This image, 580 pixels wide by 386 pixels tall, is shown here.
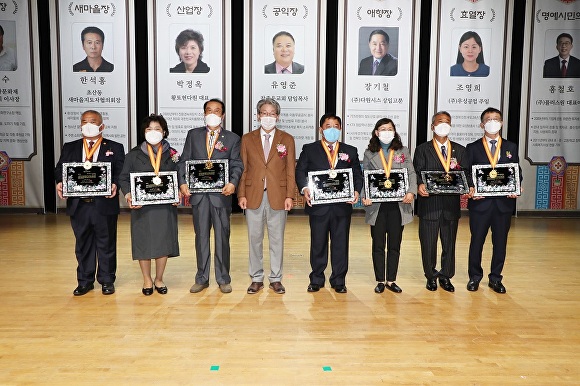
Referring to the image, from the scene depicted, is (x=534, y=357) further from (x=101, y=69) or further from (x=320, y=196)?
(x=101, y=69)

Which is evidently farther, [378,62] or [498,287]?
[378,62]

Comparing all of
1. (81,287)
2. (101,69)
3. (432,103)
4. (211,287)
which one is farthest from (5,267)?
(432,103)

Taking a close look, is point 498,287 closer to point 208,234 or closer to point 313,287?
point 313,287

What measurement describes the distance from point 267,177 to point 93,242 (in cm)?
145

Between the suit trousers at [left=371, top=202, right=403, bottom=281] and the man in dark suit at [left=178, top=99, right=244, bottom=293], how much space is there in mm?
1140

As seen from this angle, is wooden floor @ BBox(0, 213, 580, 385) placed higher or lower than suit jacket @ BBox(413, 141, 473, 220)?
lower

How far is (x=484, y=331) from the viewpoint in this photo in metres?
3.60

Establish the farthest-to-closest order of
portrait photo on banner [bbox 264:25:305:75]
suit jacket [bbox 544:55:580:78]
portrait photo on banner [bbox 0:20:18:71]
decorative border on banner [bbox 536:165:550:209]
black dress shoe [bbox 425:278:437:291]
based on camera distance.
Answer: decorative border on banner [bbox 536:165:550:209] → suit jacket [bbox 544:55:580:78] → portrait photo on banner [bbox 264:25:305:75] → portrait photo on banner [bbox 0:20:18:71] → black dress shoe [bbox 425:278:437:291]

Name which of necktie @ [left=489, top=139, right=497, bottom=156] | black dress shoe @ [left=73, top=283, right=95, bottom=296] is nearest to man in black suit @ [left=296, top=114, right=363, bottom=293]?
necktie @ [left=489, top=139, right=497, bottom=156]

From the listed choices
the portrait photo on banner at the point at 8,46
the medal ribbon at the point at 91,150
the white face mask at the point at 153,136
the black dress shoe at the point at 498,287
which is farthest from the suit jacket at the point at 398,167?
the portrait photo on banner at the point at 8,46

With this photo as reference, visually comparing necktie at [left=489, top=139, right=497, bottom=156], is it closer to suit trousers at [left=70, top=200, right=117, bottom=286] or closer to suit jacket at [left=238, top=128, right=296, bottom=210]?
suit jacket at [left=238, top=128, right=296, bottom=210]

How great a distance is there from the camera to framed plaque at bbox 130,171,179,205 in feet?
13.5

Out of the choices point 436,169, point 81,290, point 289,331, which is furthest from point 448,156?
point 81,290

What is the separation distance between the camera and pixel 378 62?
8.09m
